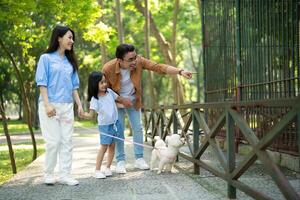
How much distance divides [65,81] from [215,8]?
646 centimetres

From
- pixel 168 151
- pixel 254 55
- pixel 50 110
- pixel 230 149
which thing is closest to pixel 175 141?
pixel 168 151

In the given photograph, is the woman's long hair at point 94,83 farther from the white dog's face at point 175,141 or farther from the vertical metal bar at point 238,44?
the vertical metal bar at point 238,44

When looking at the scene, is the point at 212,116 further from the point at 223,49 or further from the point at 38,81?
the point at 38,81

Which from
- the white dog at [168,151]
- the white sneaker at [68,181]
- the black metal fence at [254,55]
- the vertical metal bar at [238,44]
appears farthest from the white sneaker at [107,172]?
the vertical metal bar at [238,44]

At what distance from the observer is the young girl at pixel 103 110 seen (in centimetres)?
689

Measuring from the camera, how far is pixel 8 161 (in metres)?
13.0

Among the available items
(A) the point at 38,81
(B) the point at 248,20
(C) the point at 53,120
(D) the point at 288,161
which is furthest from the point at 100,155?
(B) the point at 248,20

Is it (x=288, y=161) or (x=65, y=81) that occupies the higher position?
(x=65, y=81)

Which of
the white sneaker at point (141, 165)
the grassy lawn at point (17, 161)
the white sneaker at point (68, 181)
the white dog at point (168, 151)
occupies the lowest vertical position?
the grassy lawn at point (17, 161)

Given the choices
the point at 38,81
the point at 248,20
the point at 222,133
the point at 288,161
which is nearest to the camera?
the point at 38,81

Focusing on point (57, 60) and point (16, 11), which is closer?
point (57, 60)

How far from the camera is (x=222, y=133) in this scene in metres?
11.2

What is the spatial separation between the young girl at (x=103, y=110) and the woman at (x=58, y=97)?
1.54ft

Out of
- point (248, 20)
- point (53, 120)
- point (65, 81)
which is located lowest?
point (53, 120)
